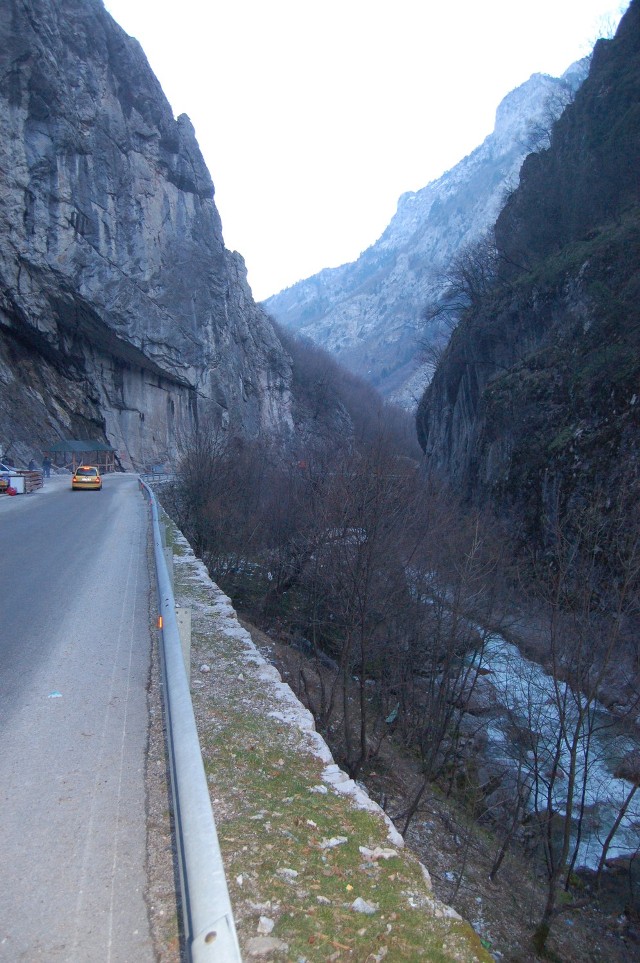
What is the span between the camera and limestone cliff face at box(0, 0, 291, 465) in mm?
43188

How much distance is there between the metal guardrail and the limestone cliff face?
35.7 m

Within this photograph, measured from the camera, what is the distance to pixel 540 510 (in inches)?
811

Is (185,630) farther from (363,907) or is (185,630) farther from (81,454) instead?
(81,454)

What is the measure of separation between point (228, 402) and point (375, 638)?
172ft

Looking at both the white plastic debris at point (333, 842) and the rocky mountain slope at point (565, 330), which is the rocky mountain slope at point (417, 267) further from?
the white plastic debris at point (333, 842)

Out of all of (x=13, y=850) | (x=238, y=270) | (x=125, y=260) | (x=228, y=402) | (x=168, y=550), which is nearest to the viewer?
(x=13, y=850)

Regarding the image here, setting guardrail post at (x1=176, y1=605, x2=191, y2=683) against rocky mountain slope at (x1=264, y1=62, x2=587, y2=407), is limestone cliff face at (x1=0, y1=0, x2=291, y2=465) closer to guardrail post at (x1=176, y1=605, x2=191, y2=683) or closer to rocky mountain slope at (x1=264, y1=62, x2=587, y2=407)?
guardrail post at (x1=176, y1=605, x2=191, y2=683)

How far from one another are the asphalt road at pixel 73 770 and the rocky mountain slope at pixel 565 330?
1197cm

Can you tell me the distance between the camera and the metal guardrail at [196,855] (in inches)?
61.5

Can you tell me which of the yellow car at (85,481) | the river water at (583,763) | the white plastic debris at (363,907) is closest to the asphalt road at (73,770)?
the white plastic debris at (363,907)

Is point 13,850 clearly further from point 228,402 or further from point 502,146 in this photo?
point 502,146

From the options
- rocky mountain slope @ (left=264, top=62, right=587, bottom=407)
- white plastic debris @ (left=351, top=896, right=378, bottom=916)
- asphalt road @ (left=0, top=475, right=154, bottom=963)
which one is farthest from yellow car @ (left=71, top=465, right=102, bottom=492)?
rocky mountain slope @ (left=264, top=62, right=587, bottom=407)

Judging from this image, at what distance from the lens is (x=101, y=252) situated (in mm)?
48750

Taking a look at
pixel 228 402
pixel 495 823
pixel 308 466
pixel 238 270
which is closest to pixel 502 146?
pixel 238 270
